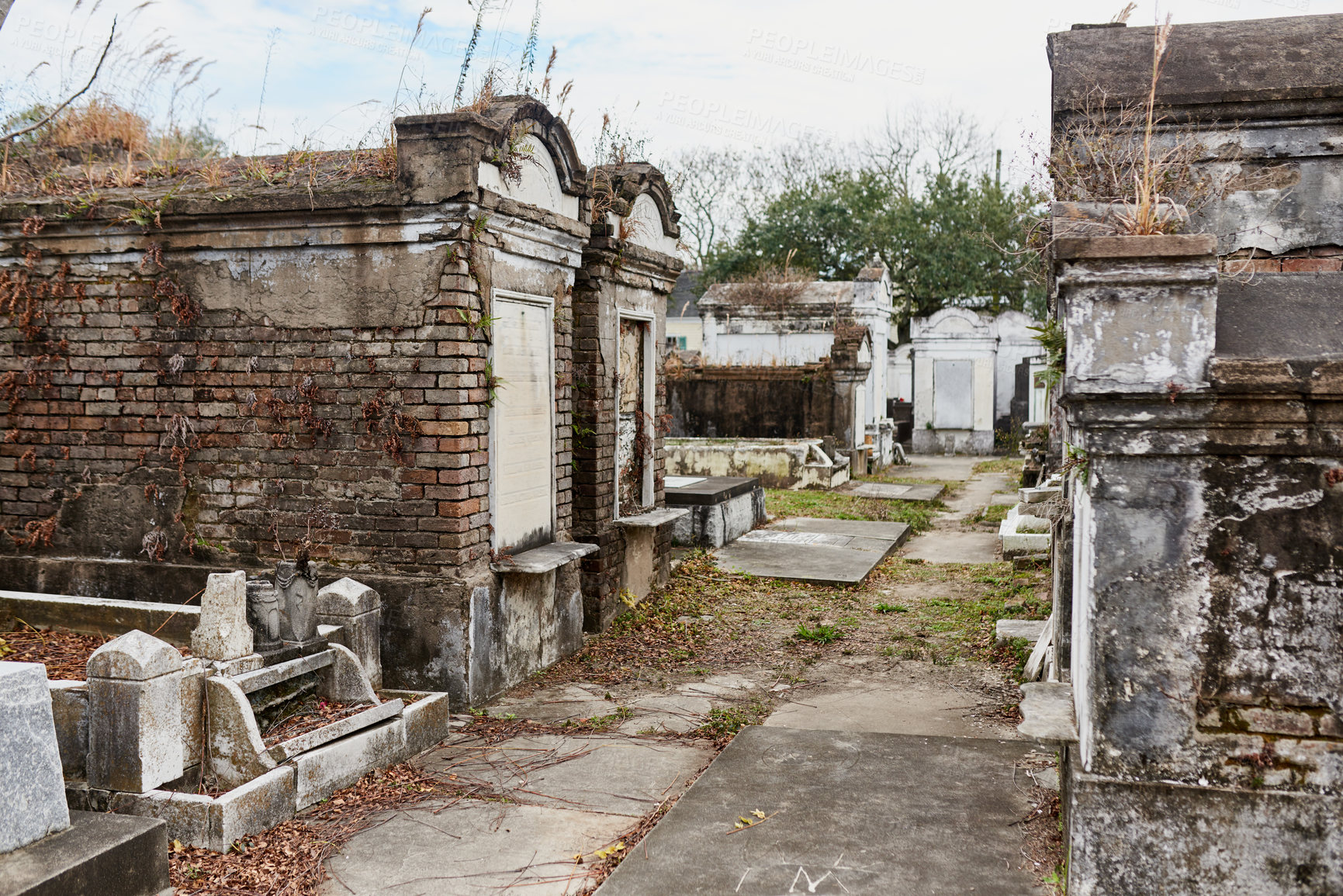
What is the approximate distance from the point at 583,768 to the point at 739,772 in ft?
2.57

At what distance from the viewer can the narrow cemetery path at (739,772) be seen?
3.73 meters

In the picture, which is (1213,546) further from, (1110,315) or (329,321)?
(329,321)

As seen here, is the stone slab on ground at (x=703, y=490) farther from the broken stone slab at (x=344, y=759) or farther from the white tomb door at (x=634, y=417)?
the broken stone slab at (x=344, y=759)

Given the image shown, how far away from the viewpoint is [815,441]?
17.3 meters

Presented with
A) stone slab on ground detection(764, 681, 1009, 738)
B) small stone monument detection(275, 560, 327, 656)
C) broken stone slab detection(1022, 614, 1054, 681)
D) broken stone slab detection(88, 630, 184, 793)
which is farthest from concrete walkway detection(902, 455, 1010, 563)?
broken stone slab detection(88, 630, 184, 793)

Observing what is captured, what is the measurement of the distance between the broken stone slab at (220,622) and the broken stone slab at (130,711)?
0.29 m

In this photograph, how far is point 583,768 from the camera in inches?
193

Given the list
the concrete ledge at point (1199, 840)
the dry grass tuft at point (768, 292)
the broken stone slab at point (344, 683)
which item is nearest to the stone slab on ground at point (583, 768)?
the broken stone slab at point (344, 683)

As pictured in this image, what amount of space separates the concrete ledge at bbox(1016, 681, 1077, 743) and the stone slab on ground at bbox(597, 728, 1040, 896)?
1.83 ft

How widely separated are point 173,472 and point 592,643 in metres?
2.93

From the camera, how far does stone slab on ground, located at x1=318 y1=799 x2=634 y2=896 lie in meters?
3.73

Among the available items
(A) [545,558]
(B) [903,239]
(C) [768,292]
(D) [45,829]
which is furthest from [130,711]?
(B) [903,239]

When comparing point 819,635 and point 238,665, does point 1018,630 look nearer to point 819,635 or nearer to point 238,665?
point 819,635

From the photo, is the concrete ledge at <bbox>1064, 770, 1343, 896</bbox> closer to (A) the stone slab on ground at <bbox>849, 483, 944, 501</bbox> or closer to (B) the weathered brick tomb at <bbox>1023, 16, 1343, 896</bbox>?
(B) the weathered brick tomb at <bbox>1023, 16, 1343, 896</bbox>
